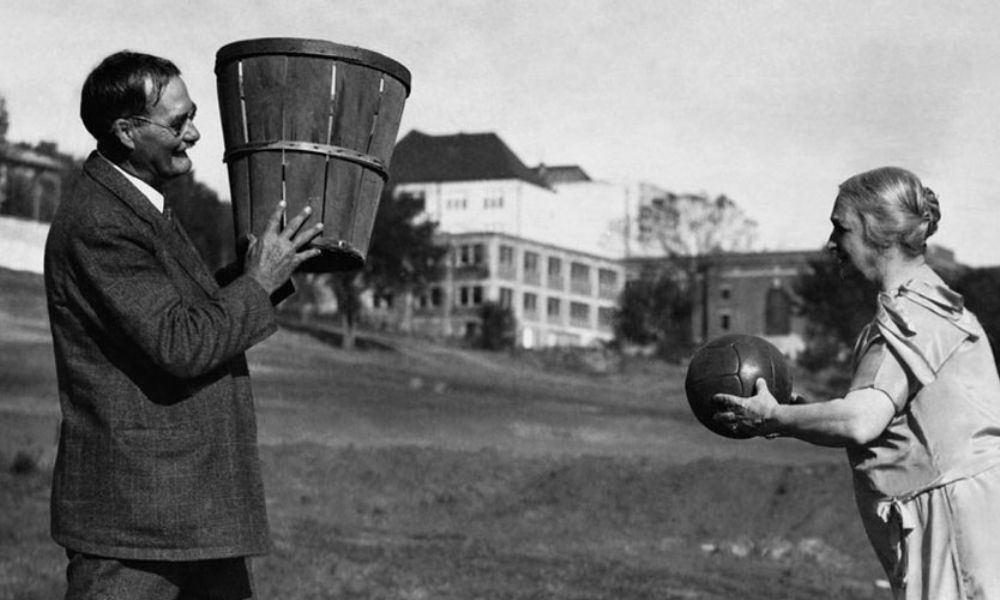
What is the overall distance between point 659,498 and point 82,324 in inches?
833

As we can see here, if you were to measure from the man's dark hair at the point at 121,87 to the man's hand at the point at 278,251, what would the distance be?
517 mm

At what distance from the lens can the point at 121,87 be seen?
5.00 metres

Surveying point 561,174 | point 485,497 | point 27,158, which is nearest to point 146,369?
point 485,497

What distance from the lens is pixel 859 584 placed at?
1658 centimetres

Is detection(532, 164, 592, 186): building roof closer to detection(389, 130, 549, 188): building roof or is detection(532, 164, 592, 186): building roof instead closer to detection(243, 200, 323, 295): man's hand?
detection(389, 130, 549, 188): building roof

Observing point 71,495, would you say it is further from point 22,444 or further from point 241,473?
point 22,444

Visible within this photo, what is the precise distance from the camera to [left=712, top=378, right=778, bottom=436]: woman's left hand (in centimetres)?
521

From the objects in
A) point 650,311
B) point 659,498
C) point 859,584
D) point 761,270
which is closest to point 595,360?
point 650,311

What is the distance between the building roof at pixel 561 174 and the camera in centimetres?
12900

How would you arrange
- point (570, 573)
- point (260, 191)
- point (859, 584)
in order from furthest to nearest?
point (859, 584) < point (570, 573) < point (260, 191)

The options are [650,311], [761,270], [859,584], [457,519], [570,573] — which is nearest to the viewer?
[570,573]

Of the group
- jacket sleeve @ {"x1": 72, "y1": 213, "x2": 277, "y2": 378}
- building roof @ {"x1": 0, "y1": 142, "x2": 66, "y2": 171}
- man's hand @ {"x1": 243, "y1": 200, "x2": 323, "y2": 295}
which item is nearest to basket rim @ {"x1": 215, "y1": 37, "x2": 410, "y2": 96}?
man's hand @ {"x1": 243, "y1": 200, "x2": 323, "y2": 295}

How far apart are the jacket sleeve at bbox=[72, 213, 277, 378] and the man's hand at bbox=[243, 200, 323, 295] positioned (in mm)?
62

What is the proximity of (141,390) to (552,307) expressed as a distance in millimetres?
114925
